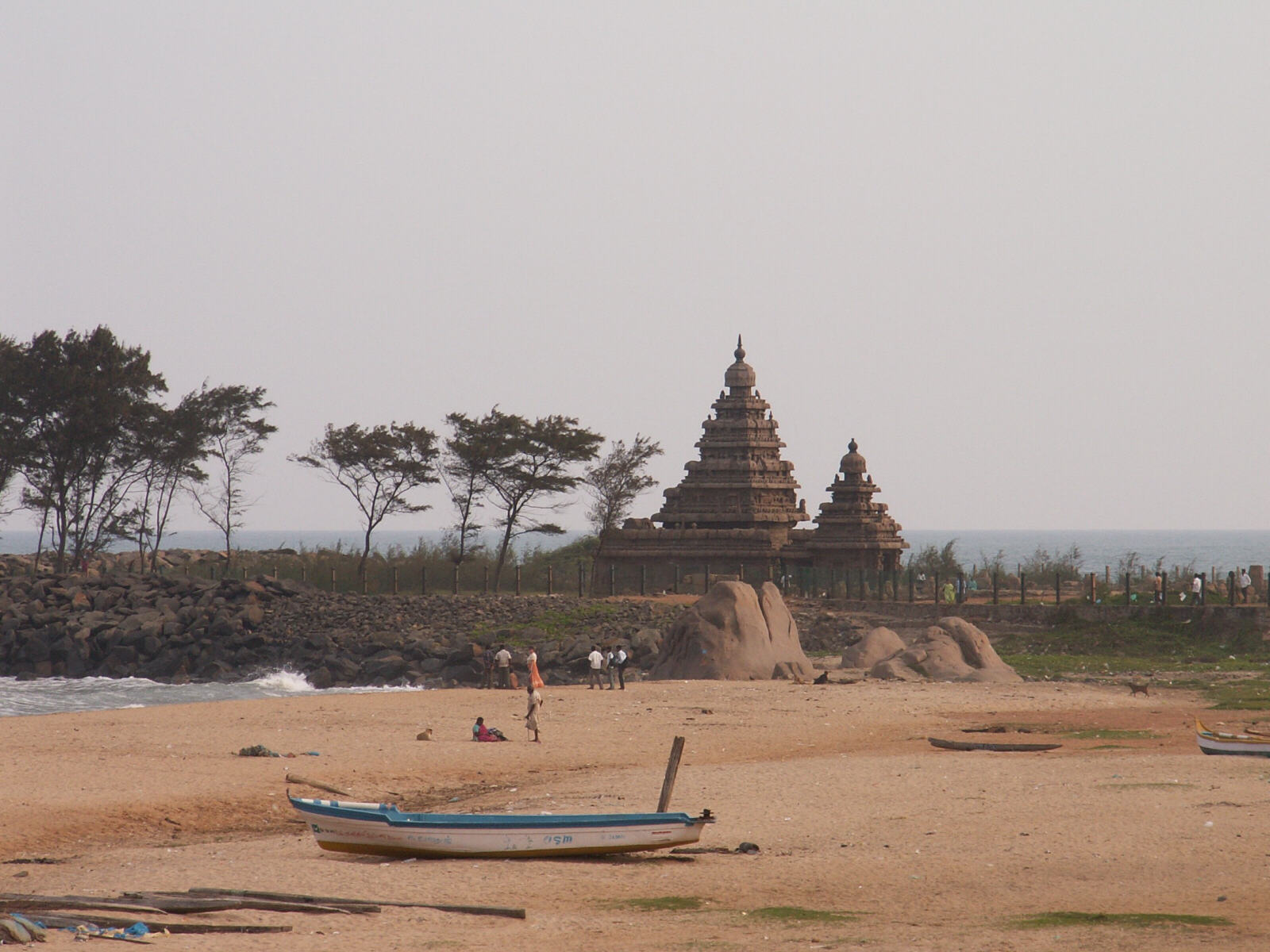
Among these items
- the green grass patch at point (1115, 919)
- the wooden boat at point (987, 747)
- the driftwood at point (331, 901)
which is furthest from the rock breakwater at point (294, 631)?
the green grass patch at point (1115, 919)

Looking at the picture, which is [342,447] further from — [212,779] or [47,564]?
[212,779]

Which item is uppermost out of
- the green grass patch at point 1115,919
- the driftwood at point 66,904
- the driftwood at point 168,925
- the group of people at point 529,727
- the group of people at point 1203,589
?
the group of people at point 1203,589

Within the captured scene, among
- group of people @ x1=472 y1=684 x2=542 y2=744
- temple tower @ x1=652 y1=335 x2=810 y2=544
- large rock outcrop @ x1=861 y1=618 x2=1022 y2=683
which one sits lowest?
group of people @ x1=472 y1=684 x2=542 y2=744

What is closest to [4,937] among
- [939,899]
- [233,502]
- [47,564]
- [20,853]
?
[20,853]

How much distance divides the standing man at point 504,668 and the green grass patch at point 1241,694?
16.4 m

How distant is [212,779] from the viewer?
882 inches

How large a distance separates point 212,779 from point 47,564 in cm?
5593

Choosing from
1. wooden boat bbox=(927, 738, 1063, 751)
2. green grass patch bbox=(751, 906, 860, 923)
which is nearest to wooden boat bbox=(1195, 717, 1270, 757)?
wooden boat bbox=(927, 738, 1063, 751)

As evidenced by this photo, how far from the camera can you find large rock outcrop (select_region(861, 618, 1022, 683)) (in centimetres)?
3575

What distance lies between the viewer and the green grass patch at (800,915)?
1315 centimetres

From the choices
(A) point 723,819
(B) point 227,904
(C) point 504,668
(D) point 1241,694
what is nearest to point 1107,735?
(D) point 1241,694

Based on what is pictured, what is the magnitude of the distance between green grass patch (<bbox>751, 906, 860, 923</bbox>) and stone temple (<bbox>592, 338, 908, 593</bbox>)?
41.6 m

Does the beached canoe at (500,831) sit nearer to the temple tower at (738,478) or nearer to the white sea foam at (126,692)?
the white sea foam at (126,692)

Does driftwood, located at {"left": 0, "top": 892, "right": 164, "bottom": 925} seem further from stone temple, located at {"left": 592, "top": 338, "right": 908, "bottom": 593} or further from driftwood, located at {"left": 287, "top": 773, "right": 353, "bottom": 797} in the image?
stone temple, located at {"left": 592, "top": 338, "right": 908, "bottom": 593}
